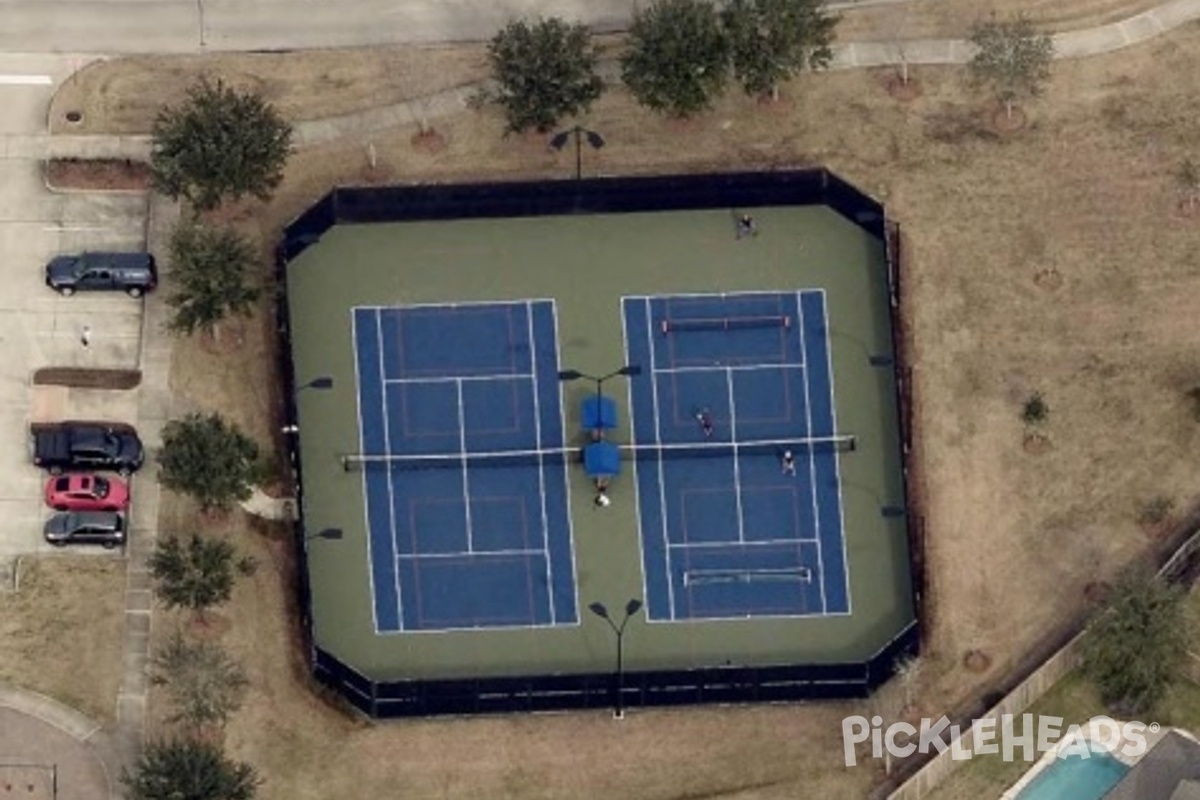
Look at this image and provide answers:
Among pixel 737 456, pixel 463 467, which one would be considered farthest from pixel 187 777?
pixel 737 456

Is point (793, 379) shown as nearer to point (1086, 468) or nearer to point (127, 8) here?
point (1086, 468)

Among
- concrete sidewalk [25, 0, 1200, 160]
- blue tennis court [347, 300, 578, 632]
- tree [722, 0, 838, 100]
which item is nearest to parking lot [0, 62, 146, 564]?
concrete sidewalk [25, 0, 1200, 160]

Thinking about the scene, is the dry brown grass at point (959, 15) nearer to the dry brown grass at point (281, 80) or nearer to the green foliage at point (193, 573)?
the dry brown grass at point (281, 80)

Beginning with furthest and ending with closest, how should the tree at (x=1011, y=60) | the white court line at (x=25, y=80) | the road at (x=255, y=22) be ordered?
the road at (x=255, y=22), the white court line at (x=25, y=80), the tree at (x=1011, y=60)

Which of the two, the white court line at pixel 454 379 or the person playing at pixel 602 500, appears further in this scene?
the white court line at pixel 454 379

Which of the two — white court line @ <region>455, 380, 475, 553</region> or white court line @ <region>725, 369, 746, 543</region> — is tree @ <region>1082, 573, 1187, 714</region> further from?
white court line @ <region>455, 380, 475, 553</region>

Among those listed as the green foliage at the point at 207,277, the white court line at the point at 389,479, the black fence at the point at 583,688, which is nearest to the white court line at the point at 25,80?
the green foliage at the point at 207,277
